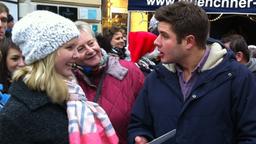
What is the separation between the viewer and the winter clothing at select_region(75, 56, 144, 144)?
105 inches

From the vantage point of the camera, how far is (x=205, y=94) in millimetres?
2295

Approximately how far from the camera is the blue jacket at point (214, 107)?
2238 millimetres

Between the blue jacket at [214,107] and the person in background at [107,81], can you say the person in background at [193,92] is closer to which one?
the blue jacket at [214,107]

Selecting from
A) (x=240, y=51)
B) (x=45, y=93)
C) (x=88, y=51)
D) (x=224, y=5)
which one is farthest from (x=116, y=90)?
(x=224, y=5)

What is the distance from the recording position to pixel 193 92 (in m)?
2.31

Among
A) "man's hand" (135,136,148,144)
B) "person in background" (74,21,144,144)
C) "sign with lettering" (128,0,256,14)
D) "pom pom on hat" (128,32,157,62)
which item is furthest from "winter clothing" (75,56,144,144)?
"sign with lettering" (128,0,256,14)

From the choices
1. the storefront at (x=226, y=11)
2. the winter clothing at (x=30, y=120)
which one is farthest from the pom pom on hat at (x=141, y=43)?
the storefront at (x=226, y=11)

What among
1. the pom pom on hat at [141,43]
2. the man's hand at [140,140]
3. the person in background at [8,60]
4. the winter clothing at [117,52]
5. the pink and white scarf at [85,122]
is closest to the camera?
the pink and white scarf at [85,122]

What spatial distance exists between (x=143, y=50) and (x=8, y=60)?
1.20 m

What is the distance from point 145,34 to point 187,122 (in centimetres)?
148

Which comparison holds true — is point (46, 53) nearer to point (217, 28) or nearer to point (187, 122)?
point (187, 122)

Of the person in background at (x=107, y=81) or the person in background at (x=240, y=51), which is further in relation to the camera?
the person in background at (x=240, y=51)

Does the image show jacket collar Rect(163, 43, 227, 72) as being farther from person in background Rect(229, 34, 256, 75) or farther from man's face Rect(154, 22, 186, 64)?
person in background Rect(229, 34, 256, 75)

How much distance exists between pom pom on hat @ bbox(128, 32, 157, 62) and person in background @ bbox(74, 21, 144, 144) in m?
0.96
